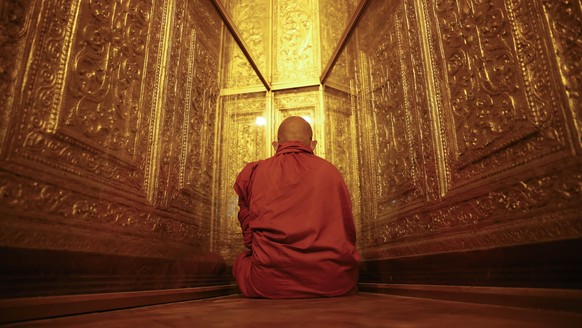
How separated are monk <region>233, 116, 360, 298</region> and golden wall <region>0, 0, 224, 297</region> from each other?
16.6 inches

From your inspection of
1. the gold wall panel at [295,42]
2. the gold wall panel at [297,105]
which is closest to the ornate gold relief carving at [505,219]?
the gold wall panel at [297,105]

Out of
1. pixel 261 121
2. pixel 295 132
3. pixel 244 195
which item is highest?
pixel 261 121

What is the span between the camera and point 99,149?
1.39 m

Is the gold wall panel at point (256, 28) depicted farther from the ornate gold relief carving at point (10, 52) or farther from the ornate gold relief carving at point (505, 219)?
the ornate gold relief carving at point (10, 52)

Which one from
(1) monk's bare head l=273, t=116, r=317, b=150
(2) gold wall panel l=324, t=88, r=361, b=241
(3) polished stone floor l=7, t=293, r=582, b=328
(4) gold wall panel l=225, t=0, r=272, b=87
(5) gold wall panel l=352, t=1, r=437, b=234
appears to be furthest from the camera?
(4) gold wall panel l=225, t=0, r=272, b=87

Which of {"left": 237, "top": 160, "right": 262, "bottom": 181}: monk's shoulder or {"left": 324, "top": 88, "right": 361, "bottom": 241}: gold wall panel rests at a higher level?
{"left": 324, "top": 88, "right": 361, "bottom": 241}: gold wall panel

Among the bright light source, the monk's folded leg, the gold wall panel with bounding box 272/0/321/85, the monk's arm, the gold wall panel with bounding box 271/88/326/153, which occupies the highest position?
the gold wall panel with bounding box 272/0/321/85

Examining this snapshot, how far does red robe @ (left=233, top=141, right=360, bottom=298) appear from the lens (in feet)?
5.70

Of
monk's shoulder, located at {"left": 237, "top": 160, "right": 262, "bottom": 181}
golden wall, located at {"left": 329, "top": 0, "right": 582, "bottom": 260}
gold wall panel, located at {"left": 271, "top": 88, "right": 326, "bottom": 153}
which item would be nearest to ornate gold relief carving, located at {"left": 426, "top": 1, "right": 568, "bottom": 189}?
golden wall, located at {"left": 329, "top": 0, "right": 582, "bottom": 260}

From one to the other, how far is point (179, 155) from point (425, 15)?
1.58 metres

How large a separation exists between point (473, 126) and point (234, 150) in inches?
79.0

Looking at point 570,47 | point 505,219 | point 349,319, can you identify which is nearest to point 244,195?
point 349,319

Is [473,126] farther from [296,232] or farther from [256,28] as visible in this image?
[256,28]

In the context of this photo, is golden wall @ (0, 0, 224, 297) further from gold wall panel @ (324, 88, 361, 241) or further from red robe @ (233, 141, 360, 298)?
gold wall panel @ (324, 88, 361, 241)
